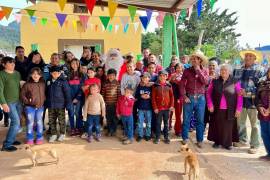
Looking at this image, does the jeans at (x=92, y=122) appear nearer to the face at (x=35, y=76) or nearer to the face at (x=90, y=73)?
the face at (x=90, y=73)

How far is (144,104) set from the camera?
6418 mm

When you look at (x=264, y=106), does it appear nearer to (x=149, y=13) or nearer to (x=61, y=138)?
(x=61, y=138)

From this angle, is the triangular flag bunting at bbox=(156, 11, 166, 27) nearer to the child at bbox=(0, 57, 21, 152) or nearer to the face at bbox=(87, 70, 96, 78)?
the face at bbox=(87, 70, 96, 78)

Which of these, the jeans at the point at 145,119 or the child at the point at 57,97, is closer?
the child at the point at 57,97

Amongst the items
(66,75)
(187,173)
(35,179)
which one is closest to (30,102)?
(66,75)

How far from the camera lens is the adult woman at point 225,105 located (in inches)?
233

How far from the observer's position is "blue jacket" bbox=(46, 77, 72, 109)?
20.7 ft

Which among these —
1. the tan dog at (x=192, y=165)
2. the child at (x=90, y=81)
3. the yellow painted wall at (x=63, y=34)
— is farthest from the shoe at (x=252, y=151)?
the yellow painted wall at (x=63, y=34)

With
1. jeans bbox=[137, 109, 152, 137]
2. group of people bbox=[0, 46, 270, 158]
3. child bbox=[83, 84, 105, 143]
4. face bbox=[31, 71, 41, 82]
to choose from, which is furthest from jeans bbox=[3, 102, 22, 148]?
jeans bbox=[137, 109, 152, 137]

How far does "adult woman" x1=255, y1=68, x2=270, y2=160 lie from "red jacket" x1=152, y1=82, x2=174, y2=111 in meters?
1.59

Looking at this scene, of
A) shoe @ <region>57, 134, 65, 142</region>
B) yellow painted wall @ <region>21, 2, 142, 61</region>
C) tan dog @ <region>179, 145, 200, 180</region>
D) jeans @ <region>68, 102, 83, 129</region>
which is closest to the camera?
tan dog @ <region>179, 145, 200, 180</region>

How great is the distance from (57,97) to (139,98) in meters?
1.58

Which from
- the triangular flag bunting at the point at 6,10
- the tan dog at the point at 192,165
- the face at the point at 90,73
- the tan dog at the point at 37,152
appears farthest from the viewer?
the triangular flag bunting at the point at 6,10

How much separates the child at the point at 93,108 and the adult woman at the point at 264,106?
9.34 feet
